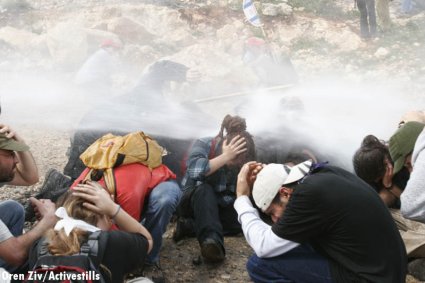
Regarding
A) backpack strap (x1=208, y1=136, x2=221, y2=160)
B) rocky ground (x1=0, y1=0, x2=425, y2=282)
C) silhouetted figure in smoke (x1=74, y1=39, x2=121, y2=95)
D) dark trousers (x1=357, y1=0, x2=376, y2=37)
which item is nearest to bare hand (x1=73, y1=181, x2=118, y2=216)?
backpack strap (x1=208, y1=136, x2=221, y2=160)

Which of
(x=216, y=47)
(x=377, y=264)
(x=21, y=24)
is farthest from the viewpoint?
(x=21, y=24)

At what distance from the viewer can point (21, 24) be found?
1083 centimetres

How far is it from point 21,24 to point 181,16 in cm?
388

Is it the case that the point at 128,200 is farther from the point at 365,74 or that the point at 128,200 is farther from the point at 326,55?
the point at 326,55

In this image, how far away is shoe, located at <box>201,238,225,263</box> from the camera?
290 cm

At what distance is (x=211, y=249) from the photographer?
2.90 metres

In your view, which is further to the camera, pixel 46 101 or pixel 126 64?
pixel 126 64

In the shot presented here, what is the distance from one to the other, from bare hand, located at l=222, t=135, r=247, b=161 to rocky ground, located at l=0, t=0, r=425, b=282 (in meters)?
1.74

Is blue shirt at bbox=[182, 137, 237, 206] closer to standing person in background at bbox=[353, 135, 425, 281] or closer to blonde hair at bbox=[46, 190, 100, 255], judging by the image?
standing person in background at bbox=[353, 135, 425, 281]

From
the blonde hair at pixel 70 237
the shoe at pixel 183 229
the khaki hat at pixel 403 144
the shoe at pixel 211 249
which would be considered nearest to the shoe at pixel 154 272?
the shoe at pixel 211 249

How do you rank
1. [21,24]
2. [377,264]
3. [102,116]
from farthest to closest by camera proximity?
[21,24], [102,116], [377,264]

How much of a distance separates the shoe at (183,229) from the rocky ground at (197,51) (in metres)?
2.06

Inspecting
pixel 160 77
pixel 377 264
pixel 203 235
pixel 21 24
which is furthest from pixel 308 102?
pixel 21 24

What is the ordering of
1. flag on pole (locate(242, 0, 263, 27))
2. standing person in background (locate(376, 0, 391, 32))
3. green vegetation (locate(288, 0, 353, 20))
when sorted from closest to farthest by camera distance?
flag on pole (locate(242, 0, 263, 27))
standing person in background (locate(376, 0, 391, 32))
green vegetation (locate(288, 0, 353, 20))
